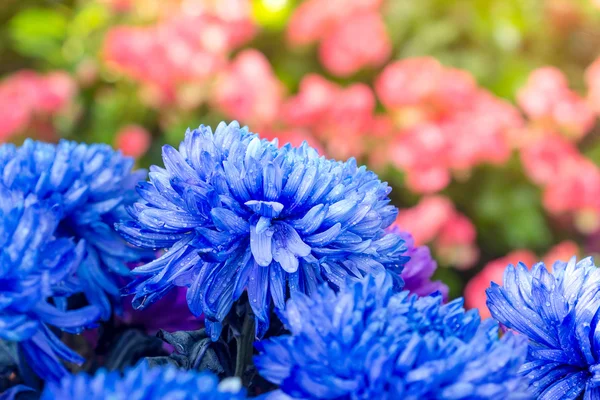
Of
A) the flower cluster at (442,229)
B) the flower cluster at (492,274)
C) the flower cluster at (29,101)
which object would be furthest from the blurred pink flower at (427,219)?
the flower cluster at (29,101)

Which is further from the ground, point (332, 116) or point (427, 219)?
point (332, 116)

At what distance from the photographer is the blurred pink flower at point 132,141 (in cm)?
157

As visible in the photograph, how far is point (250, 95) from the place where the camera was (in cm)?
151

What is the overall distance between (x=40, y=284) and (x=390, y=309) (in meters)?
0.14

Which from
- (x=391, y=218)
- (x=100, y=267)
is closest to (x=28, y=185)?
(x=100, y=267)

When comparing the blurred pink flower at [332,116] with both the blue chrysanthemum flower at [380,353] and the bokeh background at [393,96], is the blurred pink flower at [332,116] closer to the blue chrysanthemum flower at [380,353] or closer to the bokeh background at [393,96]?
the bokeh background at [393,96]

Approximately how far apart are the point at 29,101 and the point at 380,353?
1498 mm

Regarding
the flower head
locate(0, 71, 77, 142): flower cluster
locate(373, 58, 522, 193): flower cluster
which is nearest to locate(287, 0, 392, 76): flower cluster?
locate(373, 58, 522, 193): flower cluster

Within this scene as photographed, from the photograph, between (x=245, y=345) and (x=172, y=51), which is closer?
(x=245, y=345)

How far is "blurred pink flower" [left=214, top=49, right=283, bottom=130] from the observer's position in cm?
150

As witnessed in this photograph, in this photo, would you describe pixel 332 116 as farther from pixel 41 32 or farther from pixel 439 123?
pixel 41 32

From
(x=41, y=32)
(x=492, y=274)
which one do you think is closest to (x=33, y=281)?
(x=492, y=274)

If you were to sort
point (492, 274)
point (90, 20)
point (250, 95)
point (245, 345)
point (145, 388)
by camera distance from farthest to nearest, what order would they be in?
point (90, 20) < point (250, 95) < point (492, 274) < point (245, 345) < point (145, 388)

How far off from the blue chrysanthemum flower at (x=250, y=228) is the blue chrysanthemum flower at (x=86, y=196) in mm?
46
